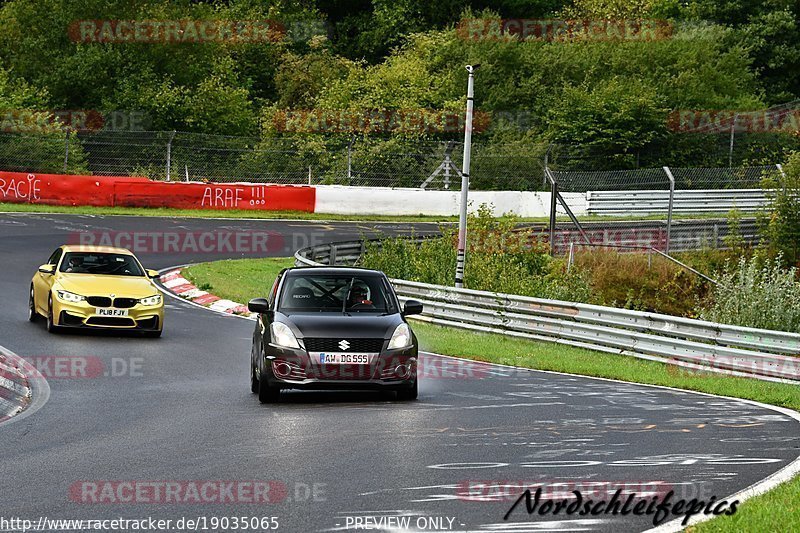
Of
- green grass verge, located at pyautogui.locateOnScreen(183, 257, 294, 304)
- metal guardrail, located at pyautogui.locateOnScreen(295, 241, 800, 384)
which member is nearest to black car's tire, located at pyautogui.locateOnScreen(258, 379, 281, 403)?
metal guardrail, located at pyautogui.locateOnScreen(295, 241, 800, 384)

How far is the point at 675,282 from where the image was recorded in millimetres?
31453

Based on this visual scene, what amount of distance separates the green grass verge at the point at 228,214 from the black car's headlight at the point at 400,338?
2986 cm

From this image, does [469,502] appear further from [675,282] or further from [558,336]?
[675,282]

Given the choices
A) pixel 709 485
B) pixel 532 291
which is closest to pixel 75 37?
pixel 532 291

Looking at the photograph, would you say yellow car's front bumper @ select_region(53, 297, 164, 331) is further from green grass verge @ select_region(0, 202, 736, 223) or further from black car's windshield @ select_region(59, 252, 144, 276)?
green grass verge @ select_region(0, 202, 736, 223)

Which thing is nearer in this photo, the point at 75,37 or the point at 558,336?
the point at 558,336

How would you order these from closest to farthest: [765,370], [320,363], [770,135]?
1. [320,363]
2. [765,370]
3. [770,135]

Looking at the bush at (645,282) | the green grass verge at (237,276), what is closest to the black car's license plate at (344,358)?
the green grass verge at (237,276)

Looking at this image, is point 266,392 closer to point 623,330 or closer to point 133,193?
point 623,330

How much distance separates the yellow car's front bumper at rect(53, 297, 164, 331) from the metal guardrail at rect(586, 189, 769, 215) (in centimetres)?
2911

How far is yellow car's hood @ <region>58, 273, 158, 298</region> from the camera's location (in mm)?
19703

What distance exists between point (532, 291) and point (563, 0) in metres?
56.4

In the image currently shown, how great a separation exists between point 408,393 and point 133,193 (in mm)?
32147

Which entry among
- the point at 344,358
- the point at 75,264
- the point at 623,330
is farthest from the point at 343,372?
the point at 75,264
